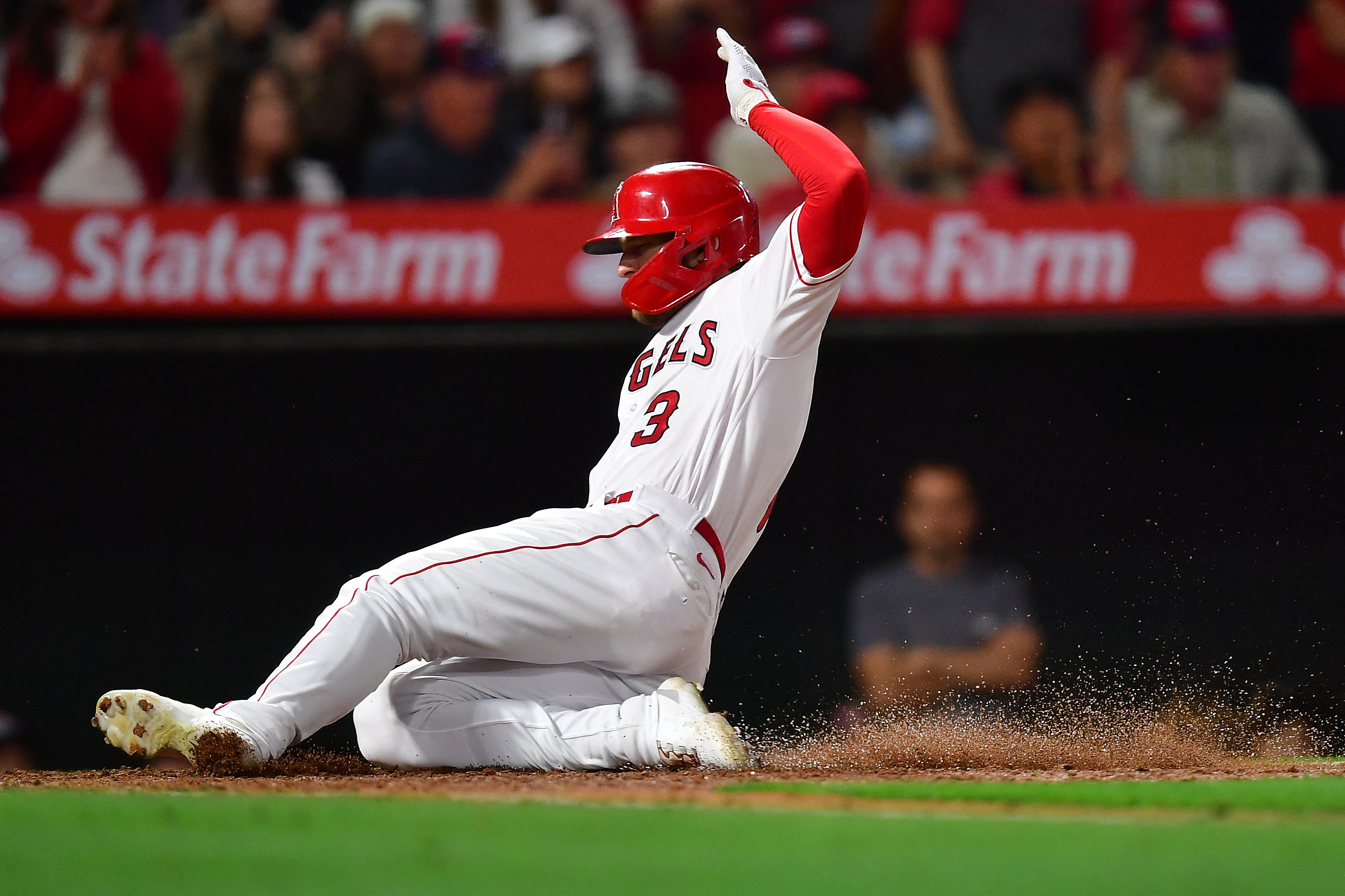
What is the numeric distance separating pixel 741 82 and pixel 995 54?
3.19 metres

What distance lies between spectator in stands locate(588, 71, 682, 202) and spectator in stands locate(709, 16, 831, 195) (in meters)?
0.20

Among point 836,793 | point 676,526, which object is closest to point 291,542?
point 676,526

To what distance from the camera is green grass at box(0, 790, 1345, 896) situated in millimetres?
1956

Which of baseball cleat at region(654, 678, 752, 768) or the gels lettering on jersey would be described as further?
the gels lettering on jersey

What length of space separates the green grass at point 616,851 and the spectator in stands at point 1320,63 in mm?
4745

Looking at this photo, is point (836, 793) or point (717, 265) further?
point (717, 265)

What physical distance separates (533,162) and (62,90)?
6.01 ft

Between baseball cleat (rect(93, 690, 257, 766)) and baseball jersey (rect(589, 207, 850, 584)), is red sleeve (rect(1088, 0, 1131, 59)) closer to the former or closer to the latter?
baseball jersey (rect(589, 207, 850, 584))

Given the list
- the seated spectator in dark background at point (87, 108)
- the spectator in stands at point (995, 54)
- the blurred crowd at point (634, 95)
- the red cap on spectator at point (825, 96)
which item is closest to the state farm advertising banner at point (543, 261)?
the blurred crowd at point (634, 95)

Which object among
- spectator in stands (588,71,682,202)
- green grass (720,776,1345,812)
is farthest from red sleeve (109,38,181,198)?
green grass (720,776,1345,812)

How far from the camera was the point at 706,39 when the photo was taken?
6754 mm

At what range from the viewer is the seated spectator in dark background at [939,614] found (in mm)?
5246

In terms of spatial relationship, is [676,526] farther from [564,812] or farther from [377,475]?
[377,475]

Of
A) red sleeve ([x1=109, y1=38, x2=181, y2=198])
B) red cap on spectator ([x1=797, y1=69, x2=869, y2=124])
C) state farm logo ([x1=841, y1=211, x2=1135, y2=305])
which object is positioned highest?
red cap on spectator ([x1=797, y1=69, x2=869, y2=124])
